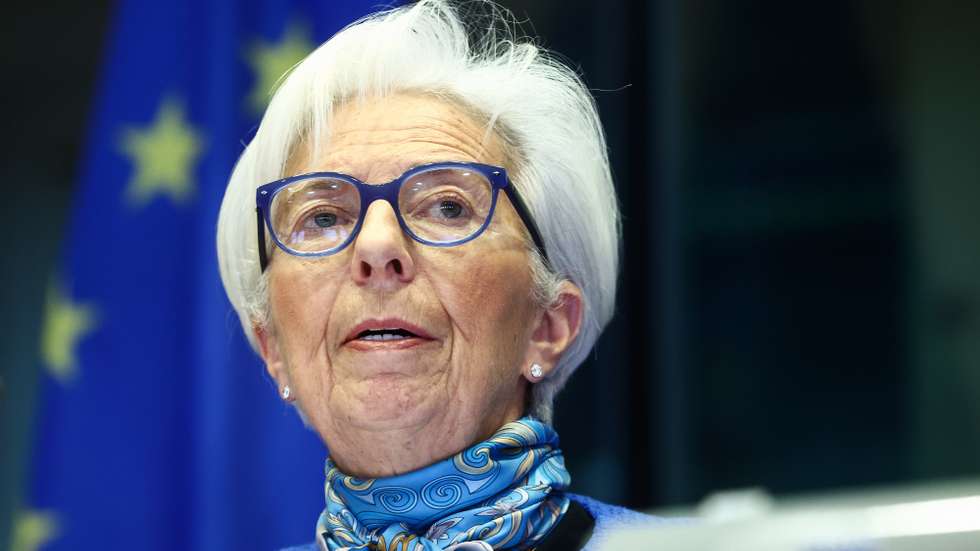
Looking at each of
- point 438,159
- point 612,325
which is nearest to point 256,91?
point 438,159

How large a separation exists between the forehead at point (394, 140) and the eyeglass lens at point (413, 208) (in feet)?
0.12

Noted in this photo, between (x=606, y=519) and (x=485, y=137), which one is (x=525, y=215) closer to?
(x=485, y=137)

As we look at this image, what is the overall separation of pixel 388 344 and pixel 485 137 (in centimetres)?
42

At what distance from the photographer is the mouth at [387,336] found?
1.89m

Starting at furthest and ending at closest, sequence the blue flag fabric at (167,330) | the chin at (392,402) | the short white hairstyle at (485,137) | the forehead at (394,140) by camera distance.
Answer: the blue flag fabric at (167,330)
the short white hairstyle at (485,137)
the forehead at (394,140)
the chin at (392,402)

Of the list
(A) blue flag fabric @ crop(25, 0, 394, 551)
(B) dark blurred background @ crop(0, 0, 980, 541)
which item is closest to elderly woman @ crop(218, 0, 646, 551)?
(A) blue flag fabric @ crop(25, 0, 394, 551)

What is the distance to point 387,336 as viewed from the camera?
1918 mm

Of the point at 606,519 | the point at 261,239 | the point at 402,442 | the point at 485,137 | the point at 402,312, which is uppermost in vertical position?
the point at 485,137

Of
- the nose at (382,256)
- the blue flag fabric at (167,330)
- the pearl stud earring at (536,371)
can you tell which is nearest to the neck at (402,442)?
the pearl stud earring at (536,371)

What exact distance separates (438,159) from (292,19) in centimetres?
122

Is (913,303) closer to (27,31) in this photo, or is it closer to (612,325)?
(612,325)

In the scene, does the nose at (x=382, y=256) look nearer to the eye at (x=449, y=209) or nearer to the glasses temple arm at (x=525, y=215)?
the eye at (x=449, y=209)

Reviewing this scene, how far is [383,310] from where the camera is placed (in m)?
1.90

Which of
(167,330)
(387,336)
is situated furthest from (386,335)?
(167,330)
